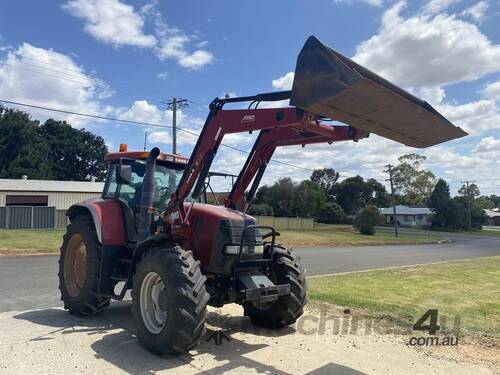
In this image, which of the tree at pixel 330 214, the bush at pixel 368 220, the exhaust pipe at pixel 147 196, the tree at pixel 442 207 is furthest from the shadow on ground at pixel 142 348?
the tree at pixel 442 207

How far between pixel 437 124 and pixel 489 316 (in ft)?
13.7

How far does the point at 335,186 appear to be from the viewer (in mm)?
91188

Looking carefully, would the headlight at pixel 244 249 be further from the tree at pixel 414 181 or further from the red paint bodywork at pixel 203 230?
the tree at pixel 414 181

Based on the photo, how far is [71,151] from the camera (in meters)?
64.9

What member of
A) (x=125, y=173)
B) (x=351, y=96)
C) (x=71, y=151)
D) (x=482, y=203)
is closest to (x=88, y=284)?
Answer: (x=125, y=173)

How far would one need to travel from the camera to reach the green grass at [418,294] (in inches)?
315

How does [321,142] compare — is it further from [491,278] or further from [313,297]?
[491,278]

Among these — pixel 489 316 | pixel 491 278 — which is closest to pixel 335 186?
pixel 491 278

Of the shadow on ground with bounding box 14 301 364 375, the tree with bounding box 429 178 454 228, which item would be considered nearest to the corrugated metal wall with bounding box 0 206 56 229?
the shadow on ground with bounding box 14 301 364 375

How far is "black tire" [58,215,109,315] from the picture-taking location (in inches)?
278

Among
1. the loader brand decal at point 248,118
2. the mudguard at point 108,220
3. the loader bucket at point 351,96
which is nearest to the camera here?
the loader bucket at point 351,96

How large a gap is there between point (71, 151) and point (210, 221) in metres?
63.4

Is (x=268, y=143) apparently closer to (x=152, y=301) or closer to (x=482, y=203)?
(x=152, y=301)

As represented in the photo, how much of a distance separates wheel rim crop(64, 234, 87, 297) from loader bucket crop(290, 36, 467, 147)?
4.75m
